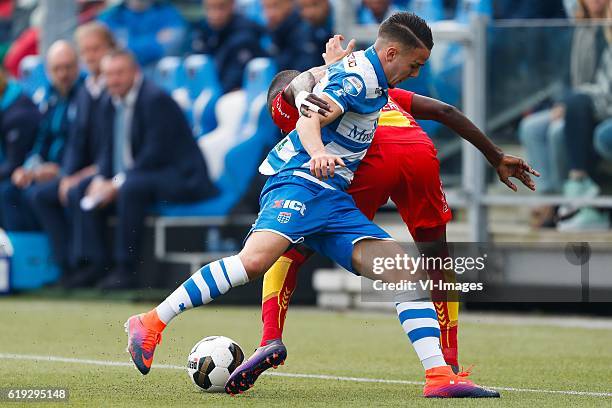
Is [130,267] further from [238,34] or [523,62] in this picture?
[523,62]

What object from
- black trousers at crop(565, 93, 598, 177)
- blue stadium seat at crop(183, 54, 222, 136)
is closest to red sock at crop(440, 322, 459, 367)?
black trousers at crop(565, 93, 598, 177)

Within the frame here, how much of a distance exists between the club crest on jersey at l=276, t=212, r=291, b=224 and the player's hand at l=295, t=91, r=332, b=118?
0.48m

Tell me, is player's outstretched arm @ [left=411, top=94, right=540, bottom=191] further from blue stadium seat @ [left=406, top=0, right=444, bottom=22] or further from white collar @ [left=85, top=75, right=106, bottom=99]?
white collar @ [left=85, top=75, right=106, bottom=99]

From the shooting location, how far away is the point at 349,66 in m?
6.30

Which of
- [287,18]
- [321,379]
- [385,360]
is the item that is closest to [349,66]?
[321,379]

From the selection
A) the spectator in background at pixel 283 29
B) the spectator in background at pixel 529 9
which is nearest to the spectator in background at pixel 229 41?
the spectator in background at pixel 283 29

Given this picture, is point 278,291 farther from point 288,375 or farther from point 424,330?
point 424,330

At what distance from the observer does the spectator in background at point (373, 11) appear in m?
12.4

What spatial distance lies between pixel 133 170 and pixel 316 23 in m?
2.25

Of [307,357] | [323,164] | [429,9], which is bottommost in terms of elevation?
[307,357]

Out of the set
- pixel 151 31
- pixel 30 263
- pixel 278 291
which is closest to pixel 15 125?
pixel 30 263

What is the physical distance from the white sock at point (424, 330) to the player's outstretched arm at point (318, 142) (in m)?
0.80

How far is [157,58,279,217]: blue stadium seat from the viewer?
13094mm

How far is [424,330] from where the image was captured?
631 centimetres
